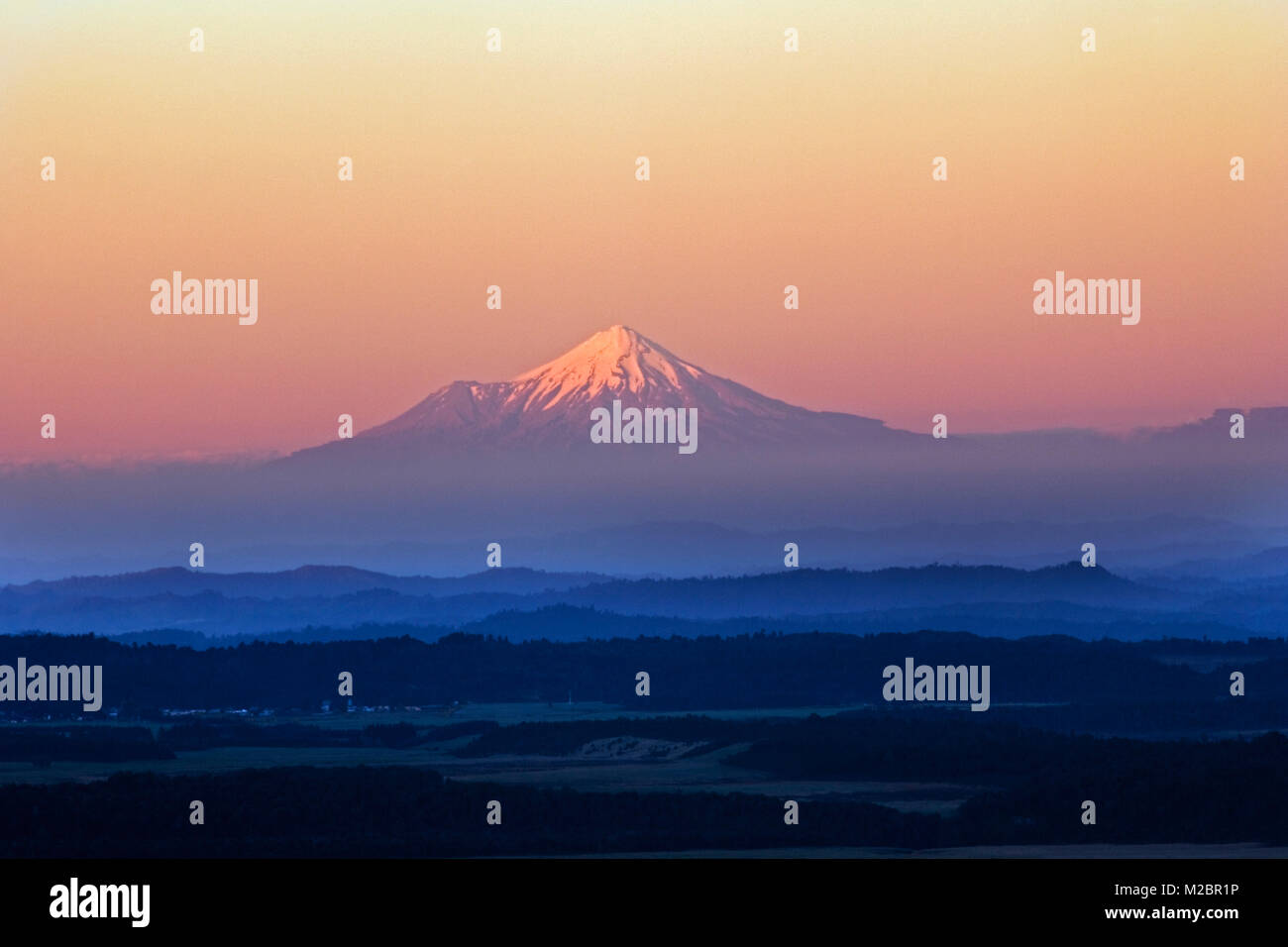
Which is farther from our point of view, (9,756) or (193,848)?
(9,756)

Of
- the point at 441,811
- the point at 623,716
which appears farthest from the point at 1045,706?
the point at 441,811

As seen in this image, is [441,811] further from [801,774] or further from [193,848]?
[801,774]
